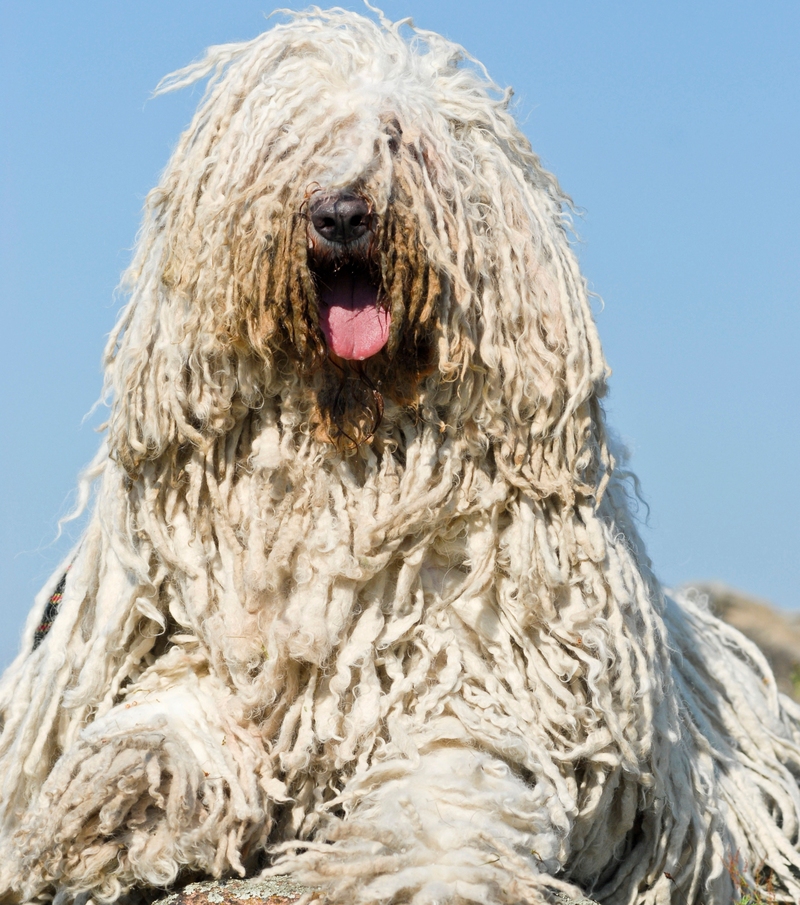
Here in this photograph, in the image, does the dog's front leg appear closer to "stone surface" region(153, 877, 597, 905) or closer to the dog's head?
"stone surface" region(153, 877, 597, 905)

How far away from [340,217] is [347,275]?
16 cm

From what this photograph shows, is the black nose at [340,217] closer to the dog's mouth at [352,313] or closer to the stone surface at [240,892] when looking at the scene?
the dog's mouth at [352,313]

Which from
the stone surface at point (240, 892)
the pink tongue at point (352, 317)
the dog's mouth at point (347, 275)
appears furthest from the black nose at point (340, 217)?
the stone surface at point (240, 892)

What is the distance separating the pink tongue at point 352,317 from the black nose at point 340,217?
0.11m

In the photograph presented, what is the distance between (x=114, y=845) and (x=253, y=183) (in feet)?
5.02

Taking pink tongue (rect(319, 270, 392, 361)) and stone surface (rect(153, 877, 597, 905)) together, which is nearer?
stone surface (rect(153, 877, 597, 905))

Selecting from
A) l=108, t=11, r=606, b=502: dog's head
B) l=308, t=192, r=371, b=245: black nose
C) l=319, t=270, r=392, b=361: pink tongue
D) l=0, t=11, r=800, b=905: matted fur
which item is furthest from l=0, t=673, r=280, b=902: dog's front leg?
l=308, t=192, r=371, b=245: black nose

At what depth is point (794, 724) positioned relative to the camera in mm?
5324

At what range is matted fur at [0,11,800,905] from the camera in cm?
365

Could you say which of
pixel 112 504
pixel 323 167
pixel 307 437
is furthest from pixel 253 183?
pixel 112 504

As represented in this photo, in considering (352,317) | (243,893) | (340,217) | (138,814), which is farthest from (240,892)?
(340,217)

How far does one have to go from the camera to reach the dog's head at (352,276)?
144 inches

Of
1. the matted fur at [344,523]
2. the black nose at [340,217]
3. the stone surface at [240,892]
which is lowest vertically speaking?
the stone surface at [240,892]

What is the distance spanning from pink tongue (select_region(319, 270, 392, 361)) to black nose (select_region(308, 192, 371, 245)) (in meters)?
0.11
